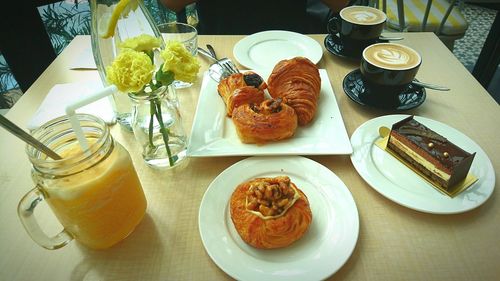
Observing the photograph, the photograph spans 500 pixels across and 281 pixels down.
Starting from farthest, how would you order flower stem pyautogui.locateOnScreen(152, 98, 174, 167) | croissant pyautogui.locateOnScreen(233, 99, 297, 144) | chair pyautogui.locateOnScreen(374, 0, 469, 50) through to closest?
1. chair pyautogui.locateOnScreen(374, 0, 469, 50)
2. croissant pyautogui.locateOnScreen(233, 99, 297, 144)
3. flower stem pyautogui.locateOnScreen(152, 98, 174, 167)

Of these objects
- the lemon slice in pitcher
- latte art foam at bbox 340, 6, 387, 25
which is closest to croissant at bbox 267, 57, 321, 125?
→ latte art foam at bbox 340, 6, 387, 25

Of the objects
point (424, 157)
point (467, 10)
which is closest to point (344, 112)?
point (424, 157)

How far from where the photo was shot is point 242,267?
0.52m

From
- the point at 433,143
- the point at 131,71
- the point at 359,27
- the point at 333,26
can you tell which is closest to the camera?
the point at 131,71

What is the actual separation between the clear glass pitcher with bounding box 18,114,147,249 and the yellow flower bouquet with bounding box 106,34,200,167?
0.09 meters

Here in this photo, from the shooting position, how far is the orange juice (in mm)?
489

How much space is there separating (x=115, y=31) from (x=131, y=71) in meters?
0.31

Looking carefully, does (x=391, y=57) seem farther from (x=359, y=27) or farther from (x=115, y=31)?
(x=115, y=31)

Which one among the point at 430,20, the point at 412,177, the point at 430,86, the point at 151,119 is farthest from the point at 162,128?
the point at 430,20

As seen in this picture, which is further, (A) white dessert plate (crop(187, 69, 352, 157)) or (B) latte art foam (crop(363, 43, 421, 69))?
(B) latte art foam (crop(363, 43, 421, 69))

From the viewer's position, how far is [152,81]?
62 cm

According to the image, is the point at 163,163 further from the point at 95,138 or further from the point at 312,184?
the point at 312,184

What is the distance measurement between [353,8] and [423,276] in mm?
846

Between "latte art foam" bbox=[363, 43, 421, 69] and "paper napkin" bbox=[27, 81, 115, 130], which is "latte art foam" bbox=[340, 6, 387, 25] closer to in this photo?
"latte art foam" bbox=[363, 43, 421, 69]
